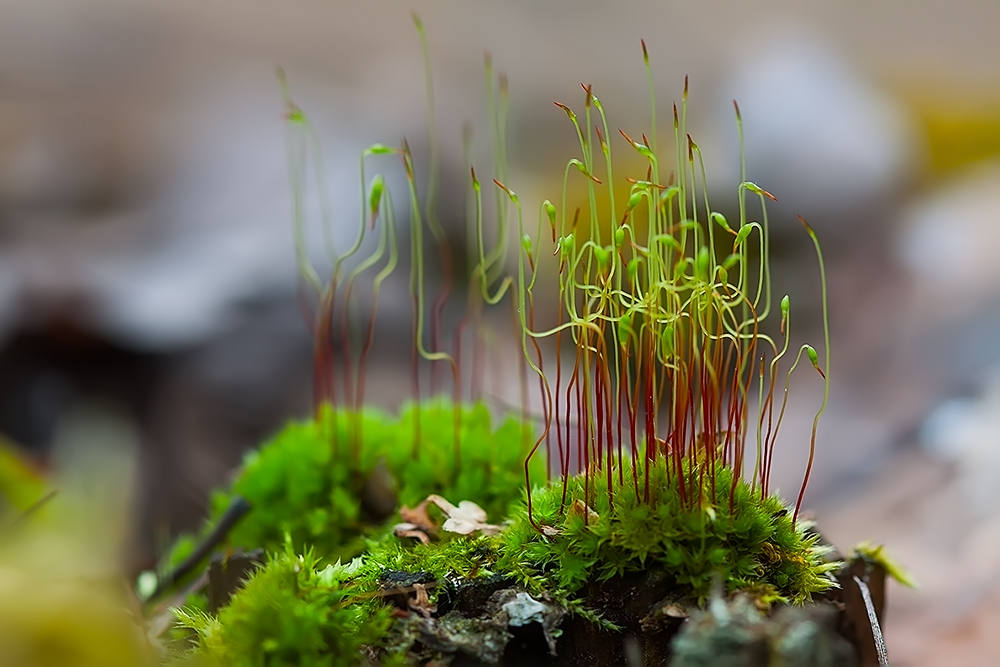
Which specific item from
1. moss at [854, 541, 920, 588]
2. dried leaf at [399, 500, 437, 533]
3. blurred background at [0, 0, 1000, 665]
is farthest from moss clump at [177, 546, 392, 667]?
blurred background at [0, 0, 1000, 665]

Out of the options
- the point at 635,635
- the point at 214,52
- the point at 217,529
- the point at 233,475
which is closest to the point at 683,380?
the point at 635,635

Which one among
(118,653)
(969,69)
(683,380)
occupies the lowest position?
(118,653)

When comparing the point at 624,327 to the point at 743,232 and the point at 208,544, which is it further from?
the point at 208,544

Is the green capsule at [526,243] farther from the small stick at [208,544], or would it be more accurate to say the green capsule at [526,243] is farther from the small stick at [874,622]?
the small stick at [208,544]

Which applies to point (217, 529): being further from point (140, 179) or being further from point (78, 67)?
point (78, 67)

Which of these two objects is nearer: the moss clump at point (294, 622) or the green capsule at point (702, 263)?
the moss clump at point (294, 622)

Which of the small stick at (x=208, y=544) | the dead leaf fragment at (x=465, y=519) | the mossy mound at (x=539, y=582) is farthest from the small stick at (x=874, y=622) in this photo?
the small stick at (x=208, y=544)
